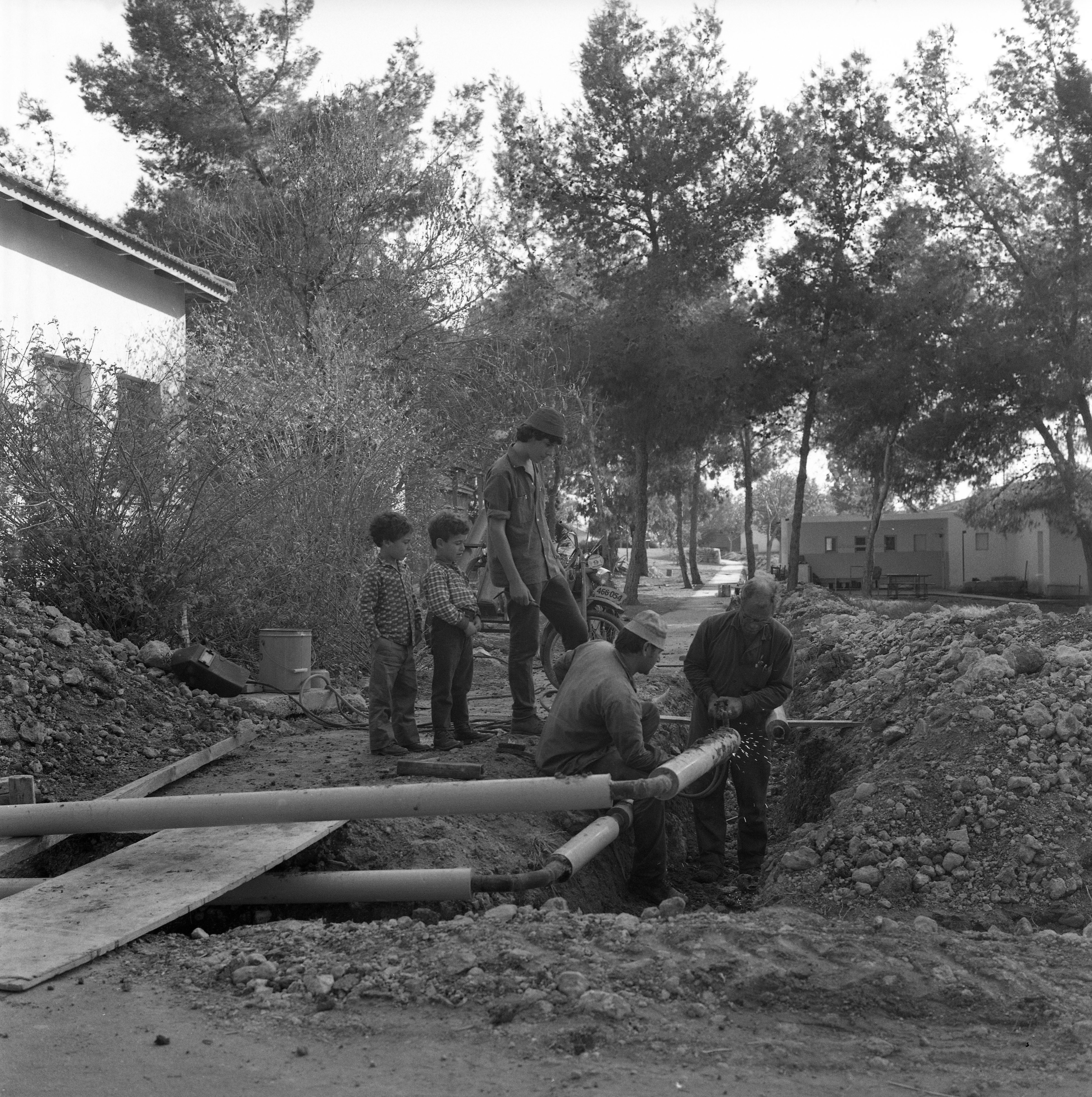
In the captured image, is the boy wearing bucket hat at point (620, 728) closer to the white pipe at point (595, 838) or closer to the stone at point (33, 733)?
the white pipe at point (595, 838)

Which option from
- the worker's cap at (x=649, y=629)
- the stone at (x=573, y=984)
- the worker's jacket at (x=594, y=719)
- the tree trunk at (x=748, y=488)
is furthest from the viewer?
the tree trunk at (x=748, y=488)

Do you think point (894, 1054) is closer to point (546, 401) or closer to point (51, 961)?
point (51, 961)

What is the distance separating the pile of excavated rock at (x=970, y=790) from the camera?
5.53 metres

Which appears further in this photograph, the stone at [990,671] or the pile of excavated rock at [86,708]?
the stone at [990,671]

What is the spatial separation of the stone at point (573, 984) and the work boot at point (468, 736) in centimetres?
366

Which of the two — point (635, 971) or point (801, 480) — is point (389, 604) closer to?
point (635, 971)

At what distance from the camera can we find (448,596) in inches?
270

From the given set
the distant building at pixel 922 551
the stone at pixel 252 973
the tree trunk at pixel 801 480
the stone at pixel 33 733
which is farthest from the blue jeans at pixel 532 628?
the distant building at pixel 922 551

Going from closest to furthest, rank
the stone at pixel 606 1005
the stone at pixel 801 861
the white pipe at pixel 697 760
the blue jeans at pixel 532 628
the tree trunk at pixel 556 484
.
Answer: the stone at pixel 606 1005 → the white pipe at pixel 697 760 → the stone at pixel 801 861 → the blue jeans at pixel 532 628 → the tree trunk at pixel 556 484

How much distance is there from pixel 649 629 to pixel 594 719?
0.53 meters

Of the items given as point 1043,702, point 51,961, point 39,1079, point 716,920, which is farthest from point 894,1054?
point 1043,702

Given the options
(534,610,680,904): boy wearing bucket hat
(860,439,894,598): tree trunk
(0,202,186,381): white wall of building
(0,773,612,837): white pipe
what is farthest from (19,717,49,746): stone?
(860,439,894,598): tree trunk

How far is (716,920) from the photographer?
14.1 feet

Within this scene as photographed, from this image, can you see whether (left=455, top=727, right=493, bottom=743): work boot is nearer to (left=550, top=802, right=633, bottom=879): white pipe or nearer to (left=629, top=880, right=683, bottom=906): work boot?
(left=629, top=880, right=683, bottom=906): work boot
